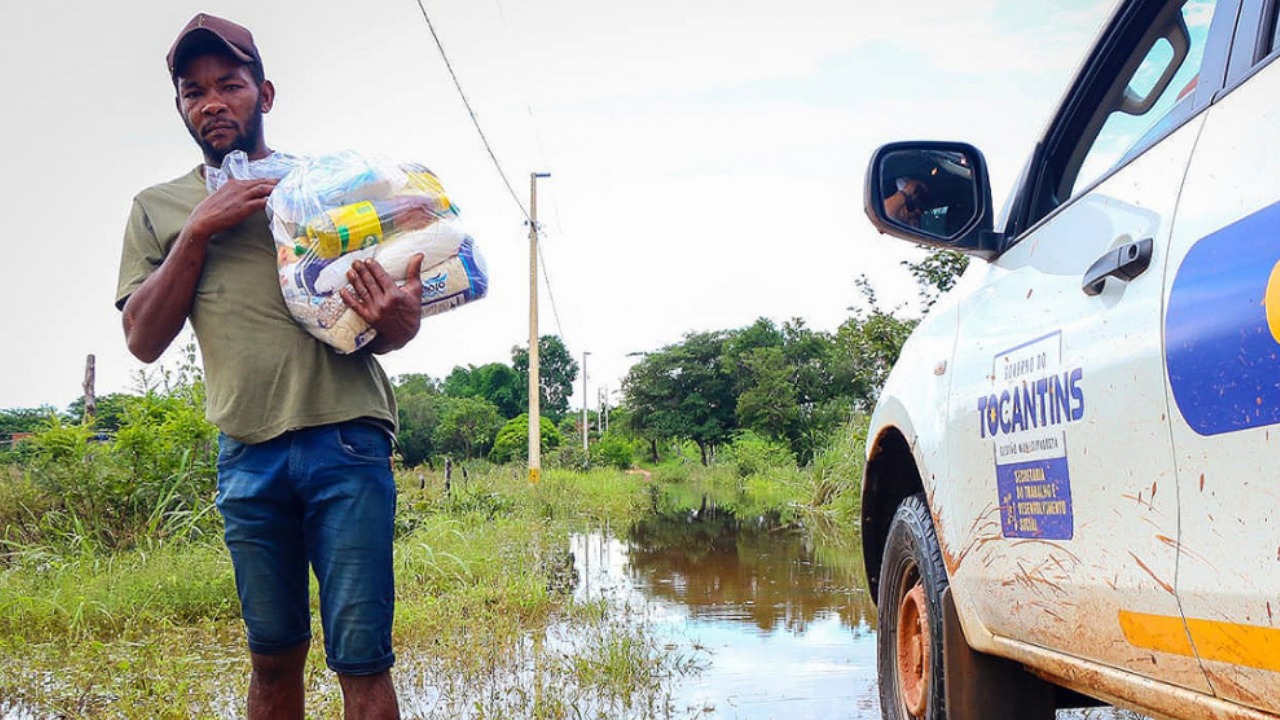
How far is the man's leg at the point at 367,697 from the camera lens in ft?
7.20

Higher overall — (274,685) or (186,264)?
(186,264)

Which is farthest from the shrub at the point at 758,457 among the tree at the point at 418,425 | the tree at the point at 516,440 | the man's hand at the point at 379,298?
the man's hand at the point at 379,298

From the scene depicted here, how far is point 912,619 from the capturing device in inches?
116

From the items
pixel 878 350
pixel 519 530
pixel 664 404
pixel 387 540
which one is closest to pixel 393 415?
pixel 387 540

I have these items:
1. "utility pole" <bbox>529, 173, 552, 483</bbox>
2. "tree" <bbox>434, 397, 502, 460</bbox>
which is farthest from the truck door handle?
"tree" <bbox>434, 397, 502, 460</bbox>

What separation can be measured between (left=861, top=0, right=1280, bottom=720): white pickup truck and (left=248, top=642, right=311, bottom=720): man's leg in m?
1.49

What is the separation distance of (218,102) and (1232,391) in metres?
2.08

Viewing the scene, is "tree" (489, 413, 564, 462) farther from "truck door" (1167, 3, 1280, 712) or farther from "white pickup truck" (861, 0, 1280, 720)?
"truck door" (1167, 3, 1280, 712)

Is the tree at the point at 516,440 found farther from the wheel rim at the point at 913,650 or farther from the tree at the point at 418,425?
the wheel rim at the point at 913,650

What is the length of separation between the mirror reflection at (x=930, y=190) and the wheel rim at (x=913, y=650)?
0.92 m

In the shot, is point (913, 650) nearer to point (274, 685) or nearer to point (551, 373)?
point (274, 685)

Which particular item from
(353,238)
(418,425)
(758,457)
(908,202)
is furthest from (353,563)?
(418,425)

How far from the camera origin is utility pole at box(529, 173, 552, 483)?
19969mm

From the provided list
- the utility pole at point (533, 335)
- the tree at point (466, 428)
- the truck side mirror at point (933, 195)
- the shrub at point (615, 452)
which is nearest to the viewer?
the truck side mirror at point (933, 195)
